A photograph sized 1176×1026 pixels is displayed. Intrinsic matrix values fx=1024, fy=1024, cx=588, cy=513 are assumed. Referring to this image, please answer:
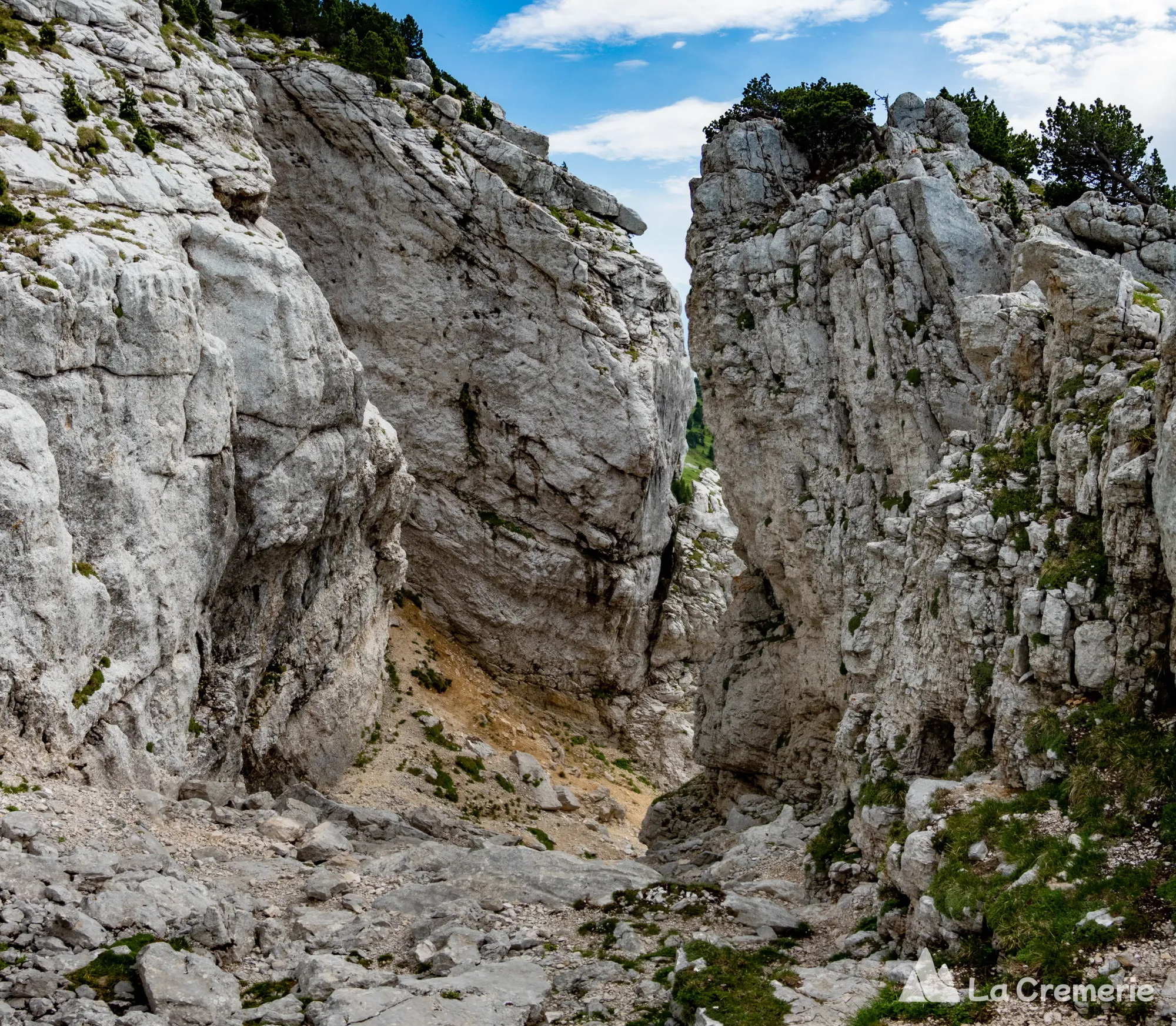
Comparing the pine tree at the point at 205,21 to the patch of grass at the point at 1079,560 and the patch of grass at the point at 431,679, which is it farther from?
the patch of grass at the point at 1079,560

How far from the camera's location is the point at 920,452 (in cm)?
4597

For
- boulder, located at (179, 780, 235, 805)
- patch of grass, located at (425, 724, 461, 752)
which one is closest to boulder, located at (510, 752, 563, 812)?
A: patch of grass, located at (425, 724, 461, 752)

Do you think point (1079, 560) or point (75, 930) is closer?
point (75, 930)

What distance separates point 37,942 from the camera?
1992cm

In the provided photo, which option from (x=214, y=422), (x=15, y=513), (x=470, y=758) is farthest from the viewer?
(x=470, y=758)

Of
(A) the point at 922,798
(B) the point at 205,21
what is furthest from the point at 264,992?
(B) the point at 205,21

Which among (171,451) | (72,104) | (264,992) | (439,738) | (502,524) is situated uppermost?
(72,104)

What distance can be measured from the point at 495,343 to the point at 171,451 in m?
27.5

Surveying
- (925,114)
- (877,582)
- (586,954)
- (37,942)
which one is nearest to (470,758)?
(877,582)

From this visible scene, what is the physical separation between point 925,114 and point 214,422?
4110 centimetres

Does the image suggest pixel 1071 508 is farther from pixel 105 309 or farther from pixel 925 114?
pixel 925 114

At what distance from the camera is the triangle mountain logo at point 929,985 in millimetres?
17880

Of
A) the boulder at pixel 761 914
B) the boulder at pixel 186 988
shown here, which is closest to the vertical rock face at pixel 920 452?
the boulder at pixel 761 914

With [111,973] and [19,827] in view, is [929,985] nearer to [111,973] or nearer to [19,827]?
[111,973]
